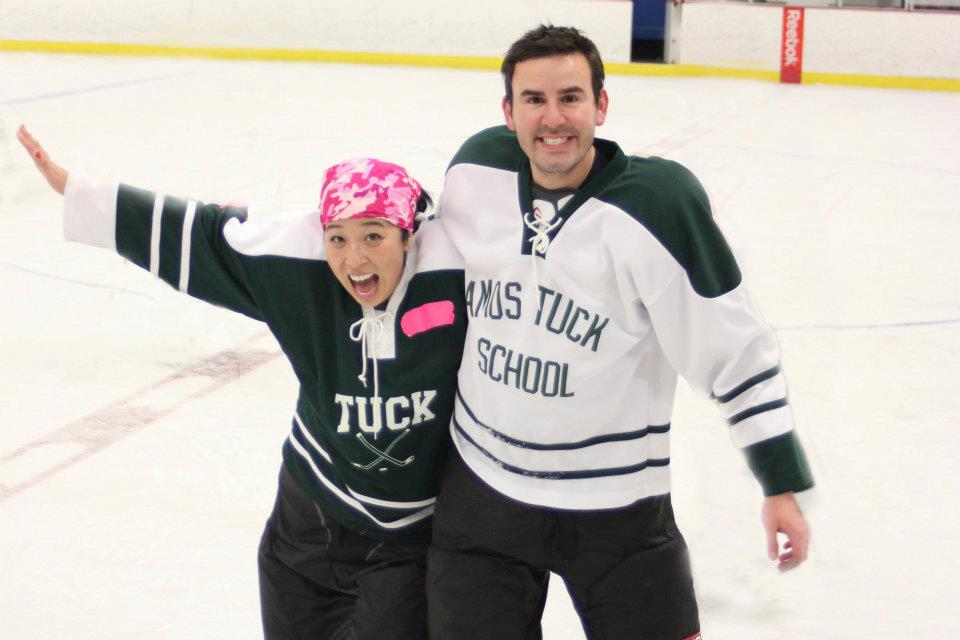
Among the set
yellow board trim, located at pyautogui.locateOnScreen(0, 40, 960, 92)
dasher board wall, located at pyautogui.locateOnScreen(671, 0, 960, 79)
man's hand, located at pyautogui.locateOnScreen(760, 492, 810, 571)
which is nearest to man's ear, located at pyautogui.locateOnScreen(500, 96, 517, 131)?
man's hand, located at pyautogui.locateOnScreen(760, 492, 810, 571)

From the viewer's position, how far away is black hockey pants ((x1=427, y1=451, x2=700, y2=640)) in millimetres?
1644

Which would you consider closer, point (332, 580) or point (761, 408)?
point (761, 408)

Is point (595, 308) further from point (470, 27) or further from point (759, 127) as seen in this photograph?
point (470, 27)

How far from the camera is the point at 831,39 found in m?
9.60

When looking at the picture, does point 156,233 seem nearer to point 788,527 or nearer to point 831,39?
point 788,527

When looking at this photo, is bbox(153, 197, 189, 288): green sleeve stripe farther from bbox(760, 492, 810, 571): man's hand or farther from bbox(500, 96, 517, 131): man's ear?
bbox(760, 492, 810, 571): man's hand

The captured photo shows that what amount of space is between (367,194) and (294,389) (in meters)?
1.95

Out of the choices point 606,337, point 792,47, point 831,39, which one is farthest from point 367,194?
point 831,39

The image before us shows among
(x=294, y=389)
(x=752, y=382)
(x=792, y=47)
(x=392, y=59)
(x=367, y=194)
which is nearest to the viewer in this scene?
(x=752, y=382)

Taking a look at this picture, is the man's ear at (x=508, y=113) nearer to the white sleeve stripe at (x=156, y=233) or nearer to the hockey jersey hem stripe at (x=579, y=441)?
the hockey jersey hem stripe at (x=579, y=441)

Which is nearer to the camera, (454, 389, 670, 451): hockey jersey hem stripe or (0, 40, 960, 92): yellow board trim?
(454, 389, 670, 451): hockey jersey hem stripe

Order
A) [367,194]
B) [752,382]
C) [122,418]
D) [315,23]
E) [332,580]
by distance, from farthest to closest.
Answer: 1. [315,23]
2. [122,418]
3. [332,580]
4. [367,194]
5. [752,382]

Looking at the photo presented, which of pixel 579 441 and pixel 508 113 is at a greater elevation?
pixel 508 113

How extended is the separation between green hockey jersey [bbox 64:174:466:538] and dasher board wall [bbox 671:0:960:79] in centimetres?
858
